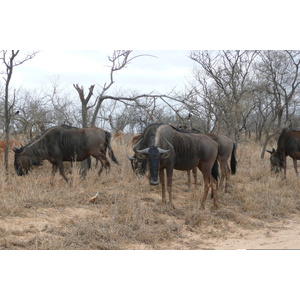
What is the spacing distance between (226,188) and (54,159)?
12.6 ft

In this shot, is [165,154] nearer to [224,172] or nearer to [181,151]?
[181,151]

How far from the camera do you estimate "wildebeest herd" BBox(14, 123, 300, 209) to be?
6.59m

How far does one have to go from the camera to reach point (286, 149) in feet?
34.6

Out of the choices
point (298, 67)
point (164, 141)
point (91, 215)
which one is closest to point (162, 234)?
point (91, 215)

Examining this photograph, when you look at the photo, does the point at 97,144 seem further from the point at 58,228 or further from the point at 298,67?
the point at 298,67

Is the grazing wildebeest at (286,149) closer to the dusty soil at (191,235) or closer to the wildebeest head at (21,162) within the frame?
the dusty soil at (191,235)

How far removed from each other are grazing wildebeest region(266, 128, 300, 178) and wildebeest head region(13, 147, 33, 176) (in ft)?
21.1

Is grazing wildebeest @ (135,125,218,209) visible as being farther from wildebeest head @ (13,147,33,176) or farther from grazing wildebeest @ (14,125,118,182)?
wildebeest head @ (13,147,33,176)

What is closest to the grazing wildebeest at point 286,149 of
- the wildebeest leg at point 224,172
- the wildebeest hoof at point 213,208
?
the wildebeest leg at point 224,172

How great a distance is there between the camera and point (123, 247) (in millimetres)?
4828

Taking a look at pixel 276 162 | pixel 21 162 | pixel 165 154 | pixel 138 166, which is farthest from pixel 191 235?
pixel 276 162

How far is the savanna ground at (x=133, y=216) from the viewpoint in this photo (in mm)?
4910

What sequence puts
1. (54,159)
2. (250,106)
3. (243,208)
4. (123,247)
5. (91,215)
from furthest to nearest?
(250,106) → (54,159) → (243,208) → (91,215) → (123,247)

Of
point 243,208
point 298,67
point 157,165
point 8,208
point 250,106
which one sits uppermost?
point 298,67
